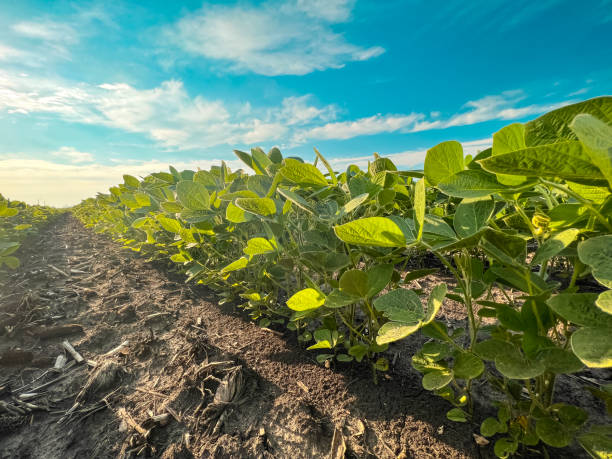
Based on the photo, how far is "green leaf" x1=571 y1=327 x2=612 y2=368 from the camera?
0.43 meters

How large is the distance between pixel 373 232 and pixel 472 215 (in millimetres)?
271

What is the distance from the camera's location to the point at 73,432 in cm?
123

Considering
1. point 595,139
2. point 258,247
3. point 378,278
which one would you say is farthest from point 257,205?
point 595,139

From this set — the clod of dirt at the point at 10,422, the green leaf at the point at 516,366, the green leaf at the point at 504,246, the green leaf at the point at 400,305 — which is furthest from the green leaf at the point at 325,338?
the clod of dirt at the point at 10,422

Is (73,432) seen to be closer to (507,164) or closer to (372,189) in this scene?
(372,189)

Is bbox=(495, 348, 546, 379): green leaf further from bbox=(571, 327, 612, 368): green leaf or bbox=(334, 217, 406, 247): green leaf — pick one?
bbox=(334, 217, 406, 247): green leaf

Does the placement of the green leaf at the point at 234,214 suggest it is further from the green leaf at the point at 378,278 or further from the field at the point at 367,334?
the green leaf at the point at 378,278

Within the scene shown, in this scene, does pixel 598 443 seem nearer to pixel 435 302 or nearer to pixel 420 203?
pixel 435 302

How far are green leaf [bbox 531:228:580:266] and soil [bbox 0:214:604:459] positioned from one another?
0.73 metres

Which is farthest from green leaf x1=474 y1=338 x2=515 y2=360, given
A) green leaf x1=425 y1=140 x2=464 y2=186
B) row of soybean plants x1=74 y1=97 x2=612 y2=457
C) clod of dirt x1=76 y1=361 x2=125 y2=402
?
clod of dirt x1=76 y1=361 x2=125 y2=402

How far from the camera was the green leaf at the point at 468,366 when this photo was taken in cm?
71

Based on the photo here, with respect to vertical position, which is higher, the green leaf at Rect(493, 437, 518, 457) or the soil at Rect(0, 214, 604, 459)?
the green leaf at Rect(493, 437, 518, 457)

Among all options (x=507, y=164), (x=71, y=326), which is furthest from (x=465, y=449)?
(x=71, y=326)

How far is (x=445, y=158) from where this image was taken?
71 cm
